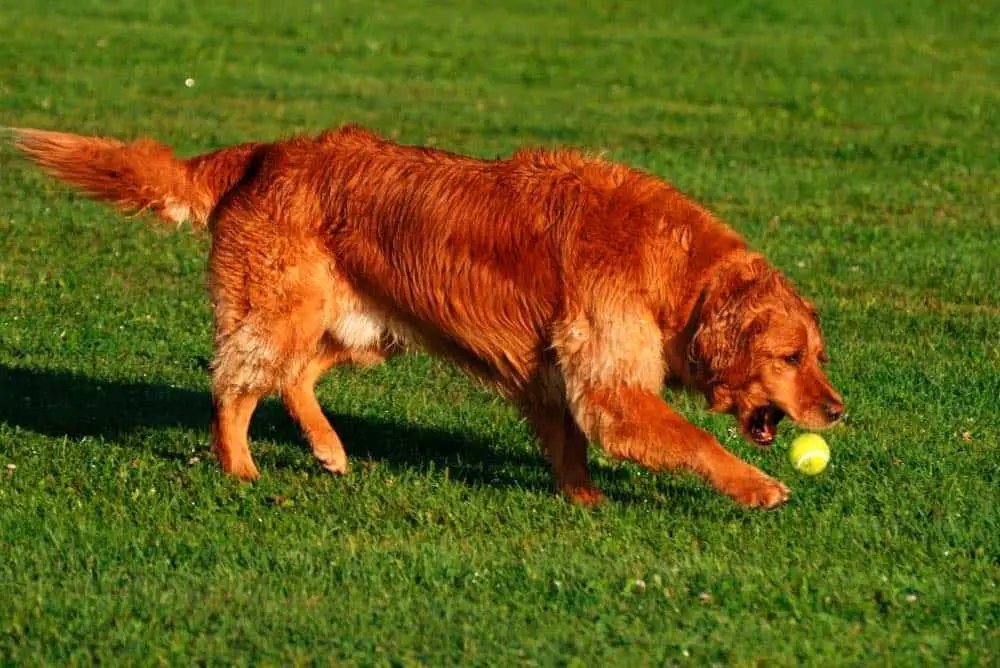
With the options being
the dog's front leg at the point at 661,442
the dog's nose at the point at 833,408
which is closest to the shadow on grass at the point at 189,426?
the dog's front leg at the point at 661,442

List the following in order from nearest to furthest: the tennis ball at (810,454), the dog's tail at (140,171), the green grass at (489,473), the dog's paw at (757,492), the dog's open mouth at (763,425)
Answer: the green grass at (489,473)
the dog's paw at (757,492)
the dog's open mouth at (763,425)
the tennis ball at (810,454)
the dog's tail at (140,171)

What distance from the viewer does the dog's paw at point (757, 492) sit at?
6.83 metres

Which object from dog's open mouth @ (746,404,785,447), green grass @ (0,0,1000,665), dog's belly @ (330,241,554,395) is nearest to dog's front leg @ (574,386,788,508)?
green grass @ (0,0,1000,665)

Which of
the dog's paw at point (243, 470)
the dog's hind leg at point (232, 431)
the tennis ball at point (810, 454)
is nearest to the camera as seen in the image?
the tennis ball at point (810, 454)

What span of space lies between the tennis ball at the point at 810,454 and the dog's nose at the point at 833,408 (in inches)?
15.5

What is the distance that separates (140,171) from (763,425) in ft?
10.4

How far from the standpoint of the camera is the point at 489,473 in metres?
7.96

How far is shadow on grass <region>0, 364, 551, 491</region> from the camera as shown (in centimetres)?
809

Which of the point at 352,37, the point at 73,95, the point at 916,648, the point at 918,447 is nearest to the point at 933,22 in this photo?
the point at 352,37

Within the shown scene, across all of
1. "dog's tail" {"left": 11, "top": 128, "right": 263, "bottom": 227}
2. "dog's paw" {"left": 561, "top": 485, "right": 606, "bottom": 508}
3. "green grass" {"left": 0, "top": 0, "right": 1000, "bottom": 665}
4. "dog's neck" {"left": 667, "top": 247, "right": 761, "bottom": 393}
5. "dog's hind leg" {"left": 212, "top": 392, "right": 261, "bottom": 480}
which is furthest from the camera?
"dog's tail" {"left": 11, "top": 128, "right": 263, "bottom": 227}

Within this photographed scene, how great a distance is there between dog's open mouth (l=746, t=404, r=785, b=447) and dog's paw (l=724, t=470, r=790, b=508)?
0.41 metres

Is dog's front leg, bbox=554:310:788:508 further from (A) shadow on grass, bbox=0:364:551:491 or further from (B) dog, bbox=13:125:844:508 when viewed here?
(A) shadow on grass, bbox=0:364:551:491

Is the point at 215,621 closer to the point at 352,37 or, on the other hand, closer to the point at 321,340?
the point at 321,340

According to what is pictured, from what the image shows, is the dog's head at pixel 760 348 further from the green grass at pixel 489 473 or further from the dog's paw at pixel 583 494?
the dog's paw at pixel 583 494
